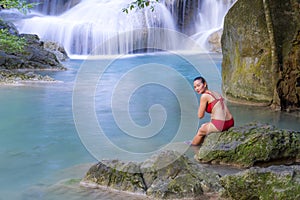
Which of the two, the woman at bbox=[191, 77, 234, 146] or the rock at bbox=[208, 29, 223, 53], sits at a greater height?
the rock at bbox=[208, 29, 223, 53]

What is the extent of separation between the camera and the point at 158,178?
15.9 ft

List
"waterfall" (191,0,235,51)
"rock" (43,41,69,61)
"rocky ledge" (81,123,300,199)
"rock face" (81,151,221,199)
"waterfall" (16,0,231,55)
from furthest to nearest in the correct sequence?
"waterfall" (191,0,235,51)
"waterfall" (16,0,231,55)
"rock" (43,41,69,61)
"rock face" (81,151,221,199)
"rocky ledge" (81,123,300,199)

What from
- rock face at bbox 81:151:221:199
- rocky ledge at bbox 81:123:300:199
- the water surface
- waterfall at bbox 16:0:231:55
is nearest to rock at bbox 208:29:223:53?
waterfall at bbox 16:0:231:55

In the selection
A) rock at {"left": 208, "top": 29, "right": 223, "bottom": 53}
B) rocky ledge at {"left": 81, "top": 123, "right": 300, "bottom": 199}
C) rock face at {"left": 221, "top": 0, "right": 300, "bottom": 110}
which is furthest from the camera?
rock at {"left": 208, "top": 29, "right": 223, "bottom": 53}

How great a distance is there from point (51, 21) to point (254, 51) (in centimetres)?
1765

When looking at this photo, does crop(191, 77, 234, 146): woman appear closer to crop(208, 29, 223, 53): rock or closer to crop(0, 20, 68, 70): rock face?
crop(0, 20, 68, 70): rock face

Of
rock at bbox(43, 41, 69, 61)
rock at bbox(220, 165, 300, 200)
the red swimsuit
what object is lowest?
rock at bbox(220, 165, 300, 200)

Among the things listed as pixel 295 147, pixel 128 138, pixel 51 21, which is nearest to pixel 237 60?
pixel 128 138

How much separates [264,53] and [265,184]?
624 cm

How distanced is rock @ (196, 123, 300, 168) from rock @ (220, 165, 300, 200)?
51.2 inches

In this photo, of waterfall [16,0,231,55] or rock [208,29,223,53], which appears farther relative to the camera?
rock [208,29,223,53]

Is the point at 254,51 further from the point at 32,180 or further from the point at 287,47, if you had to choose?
the point at 32,180

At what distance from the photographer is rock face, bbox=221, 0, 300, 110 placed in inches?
374

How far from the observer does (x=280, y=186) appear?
13.6 ft
